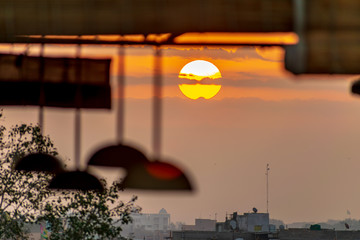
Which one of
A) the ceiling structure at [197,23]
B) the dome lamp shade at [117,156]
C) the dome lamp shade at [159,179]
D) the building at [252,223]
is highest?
the building at [252,223]

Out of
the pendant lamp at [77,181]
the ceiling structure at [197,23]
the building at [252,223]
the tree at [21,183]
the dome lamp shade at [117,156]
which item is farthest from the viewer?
the building at [252,223]

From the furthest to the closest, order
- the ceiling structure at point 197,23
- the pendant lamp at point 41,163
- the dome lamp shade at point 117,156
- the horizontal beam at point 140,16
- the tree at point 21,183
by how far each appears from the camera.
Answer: the tree at point 21,183, the pendant lamp at point 41,163, the dome lamp shade at point 117,156, the horizontal beam at point 140,16, the ceiling structure at point 197,23

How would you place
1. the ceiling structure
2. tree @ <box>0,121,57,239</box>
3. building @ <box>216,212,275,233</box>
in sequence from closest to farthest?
the ceiling structure < tree @ <box>0,121,57,239</box> < building @ <box>216,212,275,233</box>

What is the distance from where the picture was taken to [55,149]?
107 feet

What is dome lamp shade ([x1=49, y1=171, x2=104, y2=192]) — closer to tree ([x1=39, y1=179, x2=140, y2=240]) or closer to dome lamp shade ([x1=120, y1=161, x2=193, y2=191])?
dome lamp shade ([x1=120, y1=161, x2=193, y2=191])

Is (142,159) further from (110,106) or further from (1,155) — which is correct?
(1,155)

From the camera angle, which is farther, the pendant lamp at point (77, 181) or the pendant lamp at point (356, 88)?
the pendant lamp at point (77, 181)

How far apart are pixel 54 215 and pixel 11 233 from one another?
5.35ft

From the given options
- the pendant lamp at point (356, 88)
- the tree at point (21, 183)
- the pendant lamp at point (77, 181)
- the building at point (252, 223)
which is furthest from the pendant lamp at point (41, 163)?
the building at point (252, 223)

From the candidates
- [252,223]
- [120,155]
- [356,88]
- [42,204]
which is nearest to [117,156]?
[120,155]

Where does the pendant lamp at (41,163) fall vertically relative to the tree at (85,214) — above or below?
below

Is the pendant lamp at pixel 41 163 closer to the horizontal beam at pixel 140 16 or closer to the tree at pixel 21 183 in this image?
the horizontal beam at pixel 140 16

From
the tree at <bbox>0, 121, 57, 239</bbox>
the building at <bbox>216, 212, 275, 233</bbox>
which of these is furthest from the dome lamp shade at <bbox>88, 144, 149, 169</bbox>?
the building at <bbox>216, 212, 275, 233</bbox>

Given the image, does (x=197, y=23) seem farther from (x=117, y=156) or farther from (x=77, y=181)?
(x=77, y=181)
